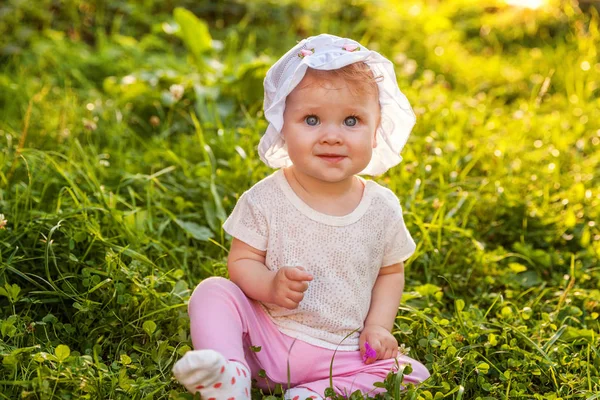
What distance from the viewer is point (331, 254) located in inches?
92.9

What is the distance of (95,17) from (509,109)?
306 cm

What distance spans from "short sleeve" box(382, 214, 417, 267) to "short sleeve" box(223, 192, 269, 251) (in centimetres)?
39

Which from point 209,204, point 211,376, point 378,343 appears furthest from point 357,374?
point 209,204

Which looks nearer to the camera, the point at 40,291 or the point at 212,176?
the point at 40,291

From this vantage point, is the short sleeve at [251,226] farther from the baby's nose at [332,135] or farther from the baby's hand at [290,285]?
the baby's nose at [332,135]

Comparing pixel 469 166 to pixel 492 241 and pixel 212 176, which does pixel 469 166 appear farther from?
pixel 212 176

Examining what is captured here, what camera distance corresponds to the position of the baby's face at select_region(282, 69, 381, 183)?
7.38ft

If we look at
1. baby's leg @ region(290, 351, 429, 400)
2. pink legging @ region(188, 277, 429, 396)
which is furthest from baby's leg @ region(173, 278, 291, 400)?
baby's leg @ region(290, 351, 429, 400)

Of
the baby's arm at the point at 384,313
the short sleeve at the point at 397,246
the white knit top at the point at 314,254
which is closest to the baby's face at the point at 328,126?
the white knit top at the point at 314,254

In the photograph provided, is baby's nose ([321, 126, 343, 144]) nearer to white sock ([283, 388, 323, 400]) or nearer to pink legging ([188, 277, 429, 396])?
pink legging ([188, 277, 429, 396])

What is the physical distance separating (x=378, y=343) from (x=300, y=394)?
0.29 metres

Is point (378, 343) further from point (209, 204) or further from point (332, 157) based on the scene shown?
point (209, 204)

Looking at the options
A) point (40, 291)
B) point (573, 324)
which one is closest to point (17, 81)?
point (40, 291)

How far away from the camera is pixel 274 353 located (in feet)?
7.64
